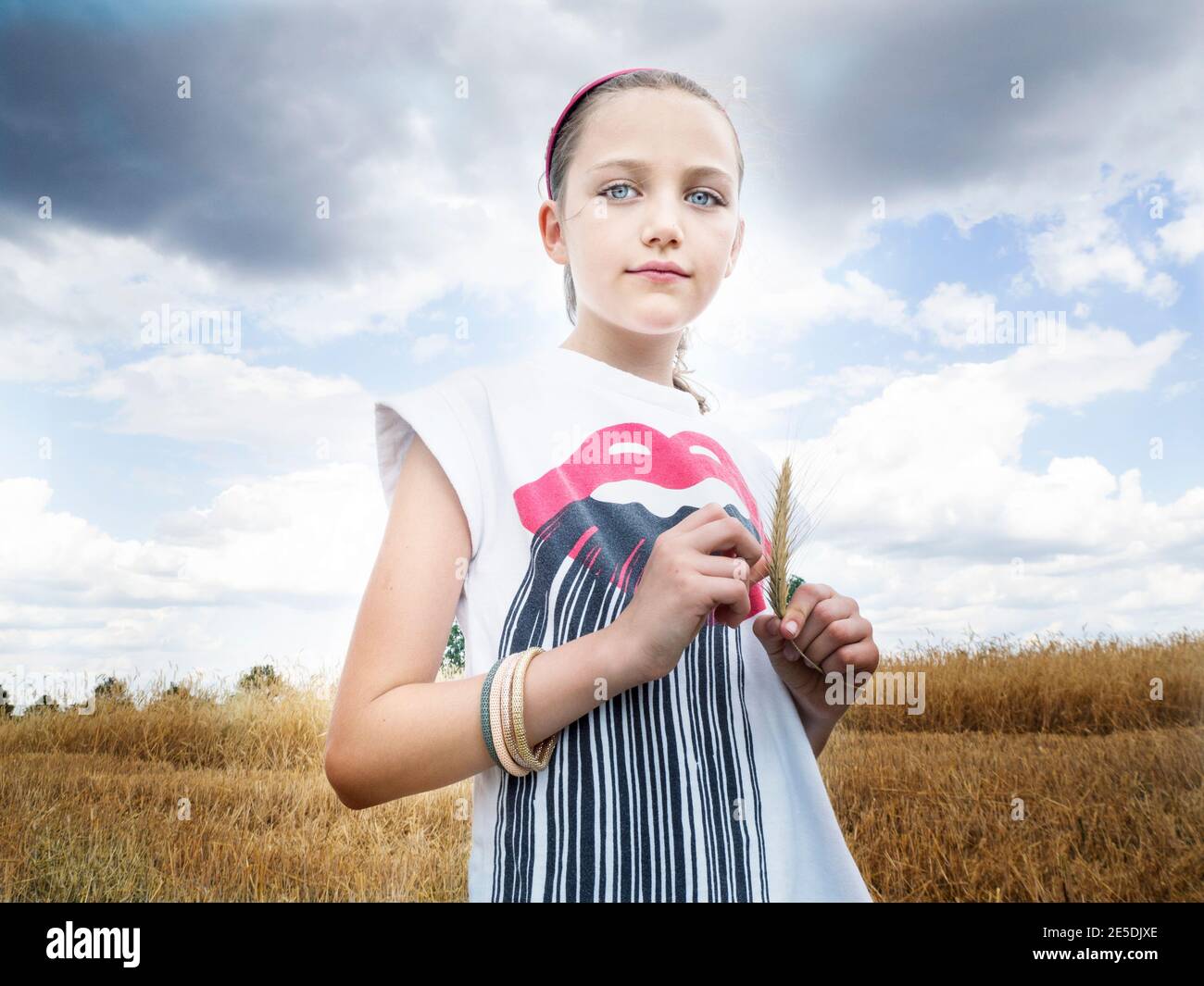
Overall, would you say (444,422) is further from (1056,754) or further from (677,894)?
(1056,754)

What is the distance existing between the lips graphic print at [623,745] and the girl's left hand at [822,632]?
0.07m

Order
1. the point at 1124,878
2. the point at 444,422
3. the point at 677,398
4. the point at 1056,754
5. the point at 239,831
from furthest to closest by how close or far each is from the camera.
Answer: the point at 1056,754
the point at 239,831
the point at 1124,878
the point at 677,398
the point at 444,422

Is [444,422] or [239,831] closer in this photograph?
[444,422]

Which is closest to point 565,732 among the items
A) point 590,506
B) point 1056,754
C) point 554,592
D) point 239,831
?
point 554,592

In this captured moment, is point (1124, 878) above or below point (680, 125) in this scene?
below

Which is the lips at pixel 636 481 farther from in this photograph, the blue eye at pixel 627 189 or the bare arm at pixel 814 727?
the blue eye at pixel 627 189

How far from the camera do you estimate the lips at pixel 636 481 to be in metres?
1.17

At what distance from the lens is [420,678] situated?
1.09 m

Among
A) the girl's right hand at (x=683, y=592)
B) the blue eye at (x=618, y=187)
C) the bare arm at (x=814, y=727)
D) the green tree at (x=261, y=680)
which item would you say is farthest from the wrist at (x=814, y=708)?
the green tree at (x=261, y=680)

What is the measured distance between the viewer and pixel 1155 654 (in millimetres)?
2211

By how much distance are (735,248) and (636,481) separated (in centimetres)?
47
